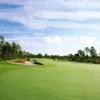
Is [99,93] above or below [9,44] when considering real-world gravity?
below

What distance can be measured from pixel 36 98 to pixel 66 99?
894 mm

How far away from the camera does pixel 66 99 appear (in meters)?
7.09

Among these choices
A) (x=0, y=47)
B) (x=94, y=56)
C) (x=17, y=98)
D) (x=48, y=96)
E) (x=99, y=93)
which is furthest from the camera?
(x=94, y=56)

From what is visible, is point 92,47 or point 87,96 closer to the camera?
point 87,96

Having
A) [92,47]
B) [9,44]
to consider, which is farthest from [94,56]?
[9,44]

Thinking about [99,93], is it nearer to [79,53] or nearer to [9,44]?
[9,44]

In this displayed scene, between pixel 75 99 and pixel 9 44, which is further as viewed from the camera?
pixel 9 44

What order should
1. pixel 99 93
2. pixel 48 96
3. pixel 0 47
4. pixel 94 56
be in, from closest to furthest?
pixel 48 96, pixel 99 93, pixel 0 47, pixel 94 56

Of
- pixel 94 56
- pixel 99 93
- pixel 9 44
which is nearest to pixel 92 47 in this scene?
pixel 94 56

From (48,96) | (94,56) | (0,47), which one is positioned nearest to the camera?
(48,96)

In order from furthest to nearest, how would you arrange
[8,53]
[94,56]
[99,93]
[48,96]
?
1. [94,56]
2. [8,53]
3. [99,93]
4. [48,96]

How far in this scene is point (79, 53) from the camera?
232 ft

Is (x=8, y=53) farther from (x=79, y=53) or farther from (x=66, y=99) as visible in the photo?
(x=66, y=99)

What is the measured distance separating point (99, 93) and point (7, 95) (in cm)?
313
